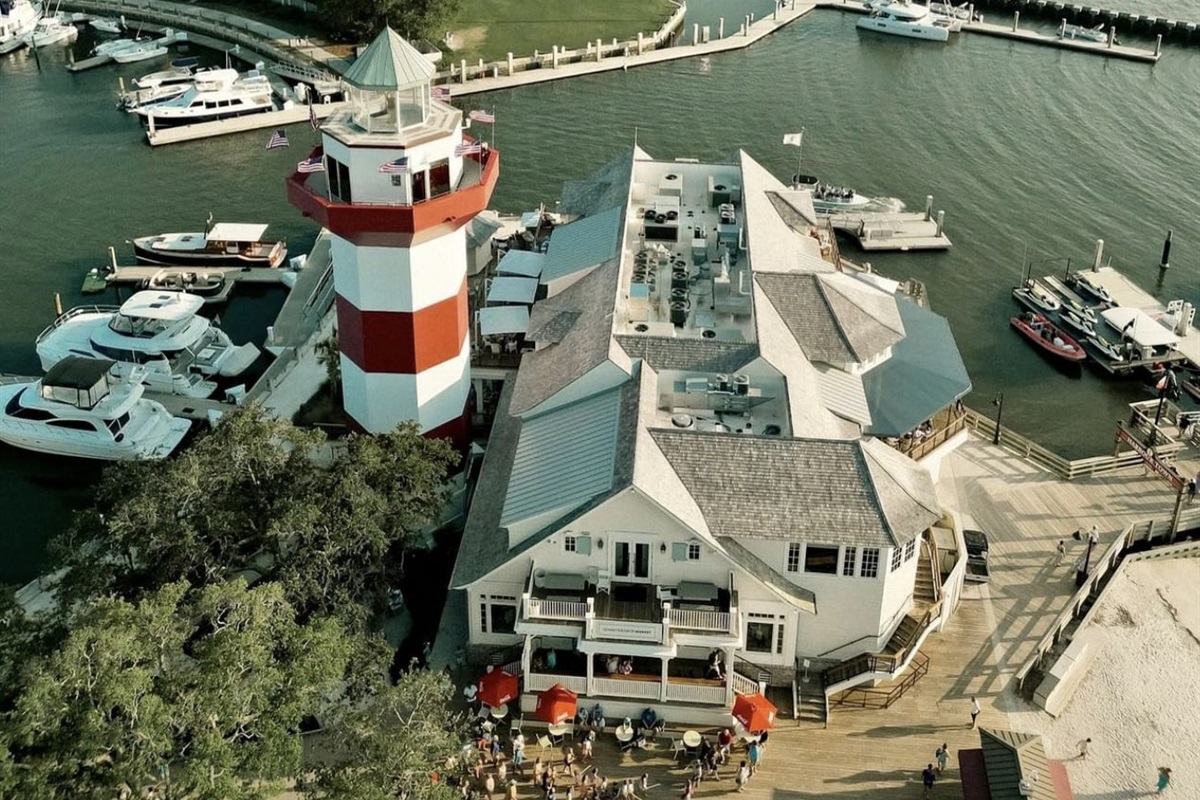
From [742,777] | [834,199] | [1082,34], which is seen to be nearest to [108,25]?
[834,199]

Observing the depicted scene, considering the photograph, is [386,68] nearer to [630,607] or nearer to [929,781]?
[630,607]

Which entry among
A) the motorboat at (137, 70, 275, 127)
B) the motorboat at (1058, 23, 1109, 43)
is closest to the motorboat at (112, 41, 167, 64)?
the motorboat at (137, 70, 275, 127)

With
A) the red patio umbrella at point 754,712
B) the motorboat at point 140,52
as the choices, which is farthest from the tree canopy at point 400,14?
the red patio umbrella at point 754,712

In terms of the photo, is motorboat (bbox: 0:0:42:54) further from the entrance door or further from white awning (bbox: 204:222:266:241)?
the entrance door

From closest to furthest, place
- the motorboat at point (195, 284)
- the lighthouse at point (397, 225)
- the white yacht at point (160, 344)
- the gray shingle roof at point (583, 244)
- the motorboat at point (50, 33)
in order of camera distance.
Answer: the lighthouse at point (397, 225) < the gray shingle roof at point (583, 244) < the white yacht at point (160, 344) < the motorboat at point (195, 284) < the motorboat at point (50, 33)

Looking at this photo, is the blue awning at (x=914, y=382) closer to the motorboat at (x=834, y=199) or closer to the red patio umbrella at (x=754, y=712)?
the red patio umbrella at (x=754, y=712)

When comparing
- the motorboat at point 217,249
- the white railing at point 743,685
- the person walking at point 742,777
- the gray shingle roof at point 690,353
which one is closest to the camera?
the person walking at point 742,777
